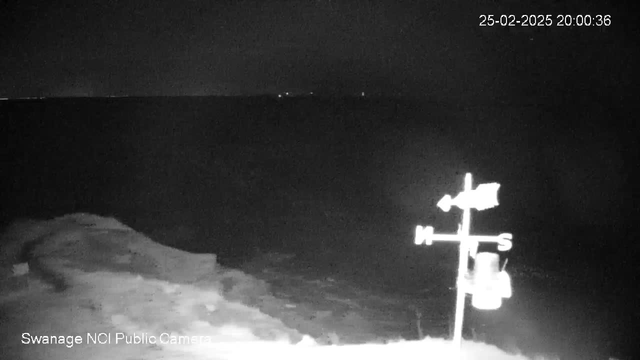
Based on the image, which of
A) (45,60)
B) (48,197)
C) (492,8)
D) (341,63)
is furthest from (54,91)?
(492,8)

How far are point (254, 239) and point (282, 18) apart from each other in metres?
0.61

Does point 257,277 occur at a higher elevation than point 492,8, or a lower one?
lower

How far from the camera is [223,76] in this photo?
5.19 feet

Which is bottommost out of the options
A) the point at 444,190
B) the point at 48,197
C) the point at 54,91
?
the point at 48,197

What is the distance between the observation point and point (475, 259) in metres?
1.49

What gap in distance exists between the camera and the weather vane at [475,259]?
145 centimetres

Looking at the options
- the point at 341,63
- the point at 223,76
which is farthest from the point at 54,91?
the point at 341,63

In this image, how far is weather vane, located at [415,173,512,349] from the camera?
1450 mm

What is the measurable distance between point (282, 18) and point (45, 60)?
2.16 feet

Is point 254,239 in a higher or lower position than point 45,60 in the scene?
lower

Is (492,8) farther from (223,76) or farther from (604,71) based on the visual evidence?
(223,76)

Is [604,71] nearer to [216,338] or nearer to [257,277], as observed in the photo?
[257,277]

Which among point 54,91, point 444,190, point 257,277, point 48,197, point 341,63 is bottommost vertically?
point 257,277

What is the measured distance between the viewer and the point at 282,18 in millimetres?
1591
